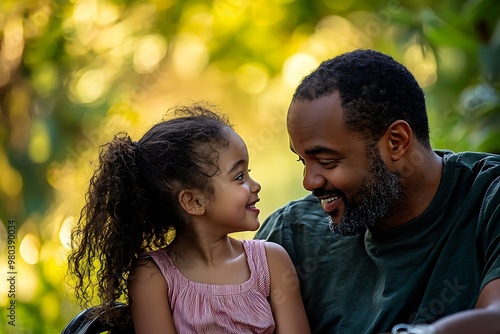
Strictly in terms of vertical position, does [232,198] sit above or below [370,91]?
below

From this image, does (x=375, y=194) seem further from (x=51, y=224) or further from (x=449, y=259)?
(x=51, y=224)

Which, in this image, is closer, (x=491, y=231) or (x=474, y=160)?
(x=491, y=231)

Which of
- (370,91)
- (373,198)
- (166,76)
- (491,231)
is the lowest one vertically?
(491,231)

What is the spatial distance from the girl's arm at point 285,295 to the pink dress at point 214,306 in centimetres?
3

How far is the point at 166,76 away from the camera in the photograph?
199 inches

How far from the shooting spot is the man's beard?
7.30 ft

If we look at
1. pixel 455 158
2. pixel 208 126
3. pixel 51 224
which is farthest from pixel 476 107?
pixel 51 224

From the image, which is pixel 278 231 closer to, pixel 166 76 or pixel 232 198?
pixel 232 198

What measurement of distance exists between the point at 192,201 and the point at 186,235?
0.10 meters

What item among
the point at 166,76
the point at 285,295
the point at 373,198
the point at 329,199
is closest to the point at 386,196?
the point at 373,198

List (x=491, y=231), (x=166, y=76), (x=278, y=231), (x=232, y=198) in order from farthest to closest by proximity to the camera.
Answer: (x=166, y=76)
(x=278, y=231)
(x=232, y=198)
(x=491, y=231)

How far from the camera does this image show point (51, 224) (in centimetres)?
428

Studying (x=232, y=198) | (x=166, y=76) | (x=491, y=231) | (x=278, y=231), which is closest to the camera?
(x=491, y=231)

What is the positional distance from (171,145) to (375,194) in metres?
0.56
